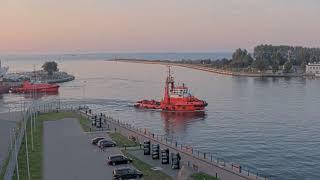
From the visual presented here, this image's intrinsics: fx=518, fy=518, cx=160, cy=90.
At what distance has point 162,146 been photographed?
119 ft

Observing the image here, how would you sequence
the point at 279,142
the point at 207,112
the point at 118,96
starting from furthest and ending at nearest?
the point at 118,96, the point at 207,112, the point at 279,142

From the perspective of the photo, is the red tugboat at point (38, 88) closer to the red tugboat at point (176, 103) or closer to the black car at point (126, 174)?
the red tugboat at point (176, 103)

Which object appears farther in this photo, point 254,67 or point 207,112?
point 254,67

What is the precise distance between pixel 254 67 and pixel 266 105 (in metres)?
92.5

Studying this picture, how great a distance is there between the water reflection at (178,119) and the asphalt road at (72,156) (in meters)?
12.1

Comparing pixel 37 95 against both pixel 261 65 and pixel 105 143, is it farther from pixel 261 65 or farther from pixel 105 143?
pixel 261 65

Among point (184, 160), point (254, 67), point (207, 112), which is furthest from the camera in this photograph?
point (254, 67)

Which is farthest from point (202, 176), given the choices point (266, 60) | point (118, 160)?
point (266, 60)

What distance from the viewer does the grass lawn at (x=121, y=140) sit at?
120ft

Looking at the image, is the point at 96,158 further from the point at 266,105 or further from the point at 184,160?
the point at 266,105

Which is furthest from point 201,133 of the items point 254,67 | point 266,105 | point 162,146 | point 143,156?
point 254,67

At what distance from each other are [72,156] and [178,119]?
99.6ft

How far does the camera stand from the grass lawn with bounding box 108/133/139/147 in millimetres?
36594

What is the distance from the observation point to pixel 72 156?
3262 centimetres
